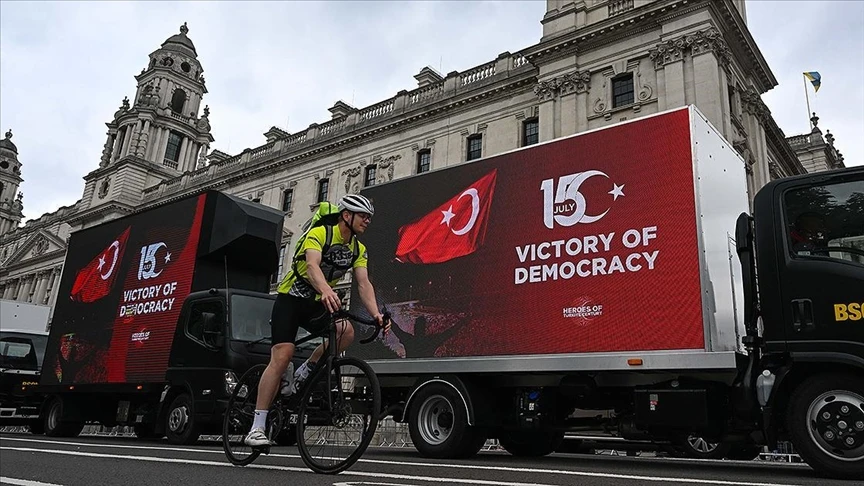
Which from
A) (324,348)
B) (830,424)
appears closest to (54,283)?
(324,348)

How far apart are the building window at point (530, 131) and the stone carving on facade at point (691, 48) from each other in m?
5.77

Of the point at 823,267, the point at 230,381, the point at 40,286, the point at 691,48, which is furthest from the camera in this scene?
the point at 40,286

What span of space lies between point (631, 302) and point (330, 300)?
333 centimetres

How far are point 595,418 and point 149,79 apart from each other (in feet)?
204

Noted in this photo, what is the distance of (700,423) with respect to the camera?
5516 mm

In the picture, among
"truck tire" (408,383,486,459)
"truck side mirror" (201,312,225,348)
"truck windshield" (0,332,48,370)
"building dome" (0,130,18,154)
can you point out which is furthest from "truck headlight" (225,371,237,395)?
"building dome" (0,130,18,154)

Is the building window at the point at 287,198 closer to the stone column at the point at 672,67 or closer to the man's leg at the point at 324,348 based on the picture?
the stone column at the point at 672,67

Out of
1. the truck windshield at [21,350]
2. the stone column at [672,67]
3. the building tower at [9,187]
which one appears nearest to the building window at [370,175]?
the stone column at [672,67]

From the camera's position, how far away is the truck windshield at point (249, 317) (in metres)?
9.17

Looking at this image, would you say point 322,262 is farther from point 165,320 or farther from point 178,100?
point 178,100

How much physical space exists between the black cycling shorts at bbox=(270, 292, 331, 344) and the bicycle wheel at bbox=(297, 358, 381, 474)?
32 cm

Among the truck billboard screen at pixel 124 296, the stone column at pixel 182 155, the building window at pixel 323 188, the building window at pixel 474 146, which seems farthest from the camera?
the stone column at pixel 182 155

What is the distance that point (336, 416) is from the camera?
14.3ft

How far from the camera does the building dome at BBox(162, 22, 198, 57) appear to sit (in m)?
60.8
